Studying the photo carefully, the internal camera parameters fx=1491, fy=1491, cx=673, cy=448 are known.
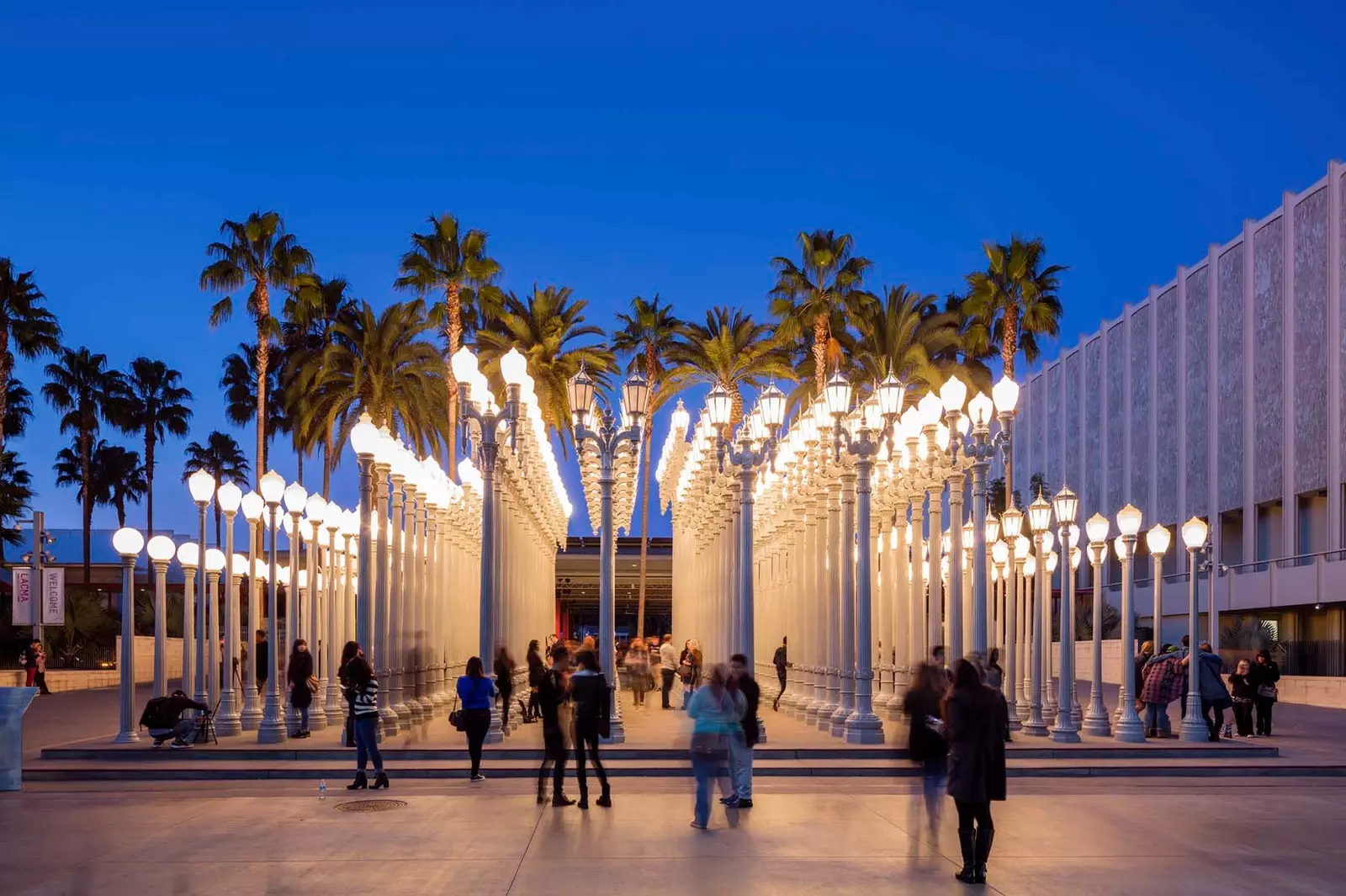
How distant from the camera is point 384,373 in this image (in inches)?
1897

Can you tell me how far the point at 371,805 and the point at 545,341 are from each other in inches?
1523

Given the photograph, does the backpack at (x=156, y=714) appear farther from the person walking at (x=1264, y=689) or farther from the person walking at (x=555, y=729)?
the person walking at (x=1264, y=689)

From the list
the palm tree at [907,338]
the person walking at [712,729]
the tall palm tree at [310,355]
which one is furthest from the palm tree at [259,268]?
the person walking at [712,729]

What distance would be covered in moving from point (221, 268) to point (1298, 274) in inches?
1535

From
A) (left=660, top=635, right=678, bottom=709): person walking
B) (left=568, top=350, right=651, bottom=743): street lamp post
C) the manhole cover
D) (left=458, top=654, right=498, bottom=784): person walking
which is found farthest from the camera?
(left=660, top=635, right=678, bottom=709): person walking

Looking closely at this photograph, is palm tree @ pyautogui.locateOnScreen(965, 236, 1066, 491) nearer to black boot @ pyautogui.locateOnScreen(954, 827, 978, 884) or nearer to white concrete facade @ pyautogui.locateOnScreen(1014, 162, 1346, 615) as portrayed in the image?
white concrete facade @ pyautogui.locateOnScreen(1014, 162, 1346, 615)

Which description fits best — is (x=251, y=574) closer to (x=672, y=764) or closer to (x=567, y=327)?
(x=672, y=764)

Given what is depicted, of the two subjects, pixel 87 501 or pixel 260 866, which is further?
pixel 87 501

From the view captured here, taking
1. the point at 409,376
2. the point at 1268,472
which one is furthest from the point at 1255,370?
the point at 409,376

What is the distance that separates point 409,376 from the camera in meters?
49.0

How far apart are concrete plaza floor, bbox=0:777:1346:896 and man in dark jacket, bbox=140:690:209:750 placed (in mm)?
3276

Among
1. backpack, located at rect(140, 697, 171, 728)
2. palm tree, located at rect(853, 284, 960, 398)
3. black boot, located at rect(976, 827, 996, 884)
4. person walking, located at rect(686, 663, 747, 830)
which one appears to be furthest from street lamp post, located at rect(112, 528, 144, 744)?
palm tree, located at rect(853, 284, 960, 398)

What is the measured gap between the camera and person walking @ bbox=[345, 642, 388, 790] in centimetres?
1666

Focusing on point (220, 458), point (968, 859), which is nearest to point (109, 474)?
point (220, 458)
